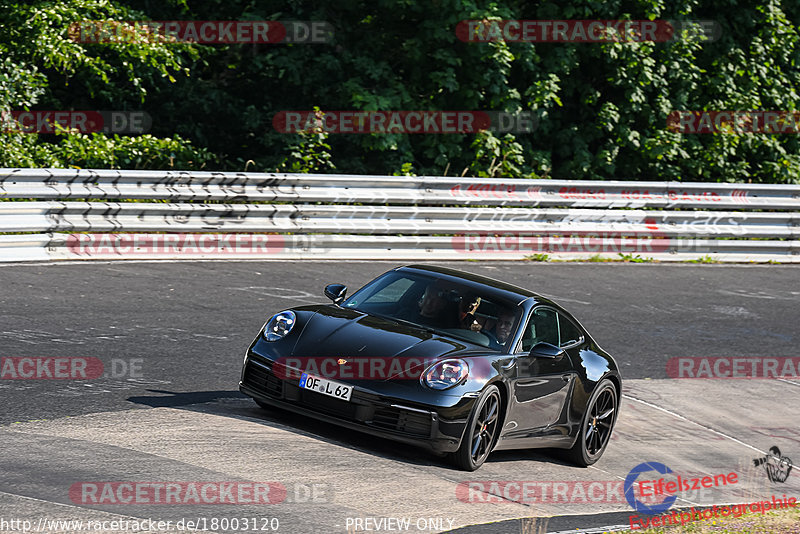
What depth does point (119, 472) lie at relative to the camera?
6449 mm

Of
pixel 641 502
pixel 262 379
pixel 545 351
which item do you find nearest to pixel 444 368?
pixel 545 351

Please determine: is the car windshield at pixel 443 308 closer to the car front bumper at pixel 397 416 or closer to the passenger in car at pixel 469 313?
the passenger in car at pixel 469 313

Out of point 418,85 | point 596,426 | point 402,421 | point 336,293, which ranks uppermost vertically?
point 418,85

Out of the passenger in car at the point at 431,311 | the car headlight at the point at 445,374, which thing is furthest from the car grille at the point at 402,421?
the passenger in car at the point at 431,311

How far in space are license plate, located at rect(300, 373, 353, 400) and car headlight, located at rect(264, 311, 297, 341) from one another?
52 centimetres

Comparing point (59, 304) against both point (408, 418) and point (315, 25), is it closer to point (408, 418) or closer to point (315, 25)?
point (408, 418)

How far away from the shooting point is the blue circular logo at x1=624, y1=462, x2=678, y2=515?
7906mm

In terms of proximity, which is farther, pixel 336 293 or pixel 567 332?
pixel 567 332

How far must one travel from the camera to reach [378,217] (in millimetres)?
16203

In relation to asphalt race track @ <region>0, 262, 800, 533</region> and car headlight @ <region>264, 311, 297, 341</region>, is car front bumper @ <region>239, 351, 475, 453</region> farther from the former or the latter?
car headlight @ <region>264, 311, 297, 341</region>

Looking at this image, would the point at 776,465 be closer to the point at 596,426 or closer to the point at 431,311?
the point at 596,426

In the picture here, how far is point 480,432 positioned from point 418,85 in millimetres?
13374

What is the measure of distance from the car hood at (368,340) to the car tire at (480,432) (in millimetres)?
393

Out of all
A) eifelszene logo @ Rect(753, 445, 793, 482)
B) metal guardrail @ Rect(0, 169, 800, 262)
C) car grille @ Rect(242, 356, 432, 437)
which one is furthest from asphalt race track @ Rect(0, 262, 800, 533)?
metal guardrail @ Rect(0, 169, 800, 262)
